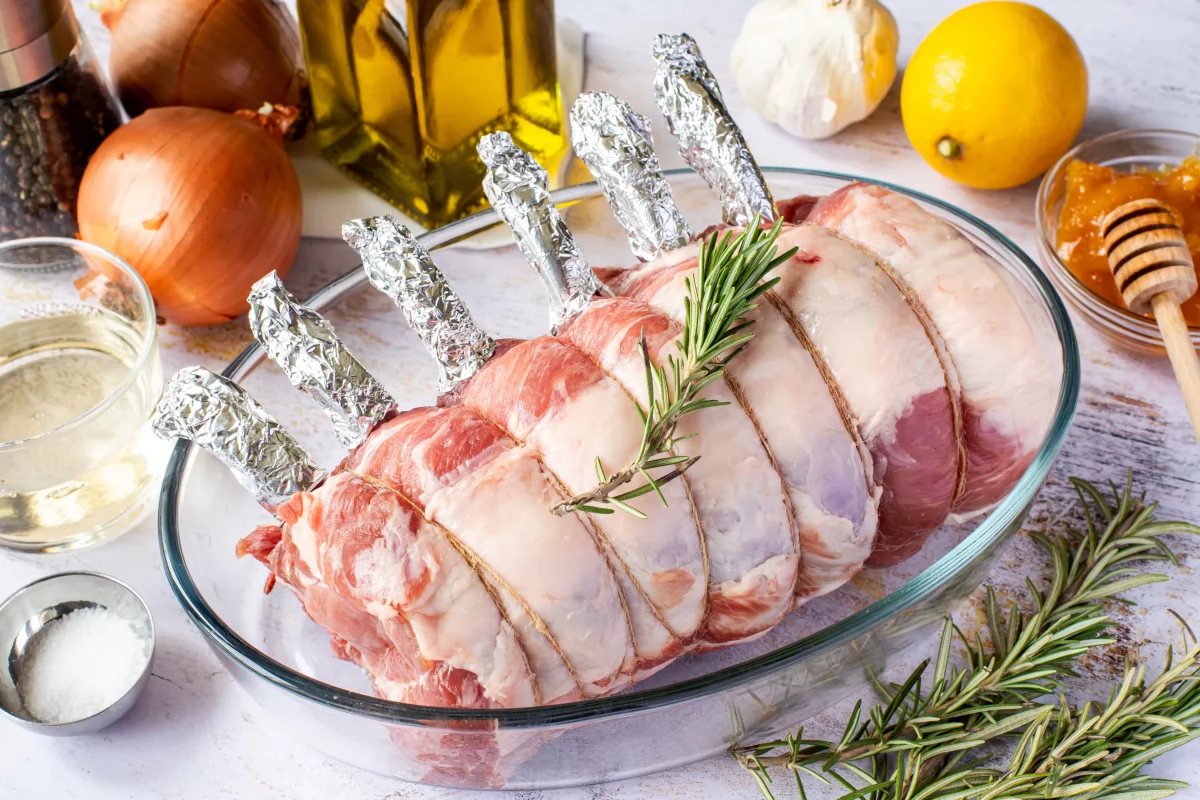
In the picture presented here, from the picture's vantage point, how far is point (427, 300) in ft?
3.76

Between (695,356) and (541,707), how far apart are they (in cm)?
32

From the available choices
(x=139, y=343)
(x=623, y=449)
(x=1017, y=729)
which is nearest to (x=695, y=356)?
(x=623, y=449)

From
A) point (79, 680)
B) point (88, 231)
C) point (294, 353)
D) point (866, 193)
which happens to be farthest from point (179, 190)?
point (866, 193)

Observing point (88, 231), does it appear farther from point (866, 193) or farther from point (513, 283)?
point (866, 193)

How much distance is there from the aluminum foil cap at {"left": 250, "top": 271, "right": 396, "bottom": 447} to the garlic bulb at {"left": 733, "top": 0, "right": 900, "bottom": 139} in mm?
876

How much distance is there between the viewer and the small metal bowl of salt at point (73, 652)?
1.16m

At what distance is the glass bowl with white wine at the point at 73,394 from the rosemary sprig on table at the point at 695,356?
0.65 m

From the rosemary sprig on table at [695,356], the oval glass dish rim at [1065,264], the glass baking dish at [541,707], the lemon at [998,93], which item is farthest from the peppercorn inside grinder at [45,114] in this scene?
the oval glass dish rim at [1065,264]

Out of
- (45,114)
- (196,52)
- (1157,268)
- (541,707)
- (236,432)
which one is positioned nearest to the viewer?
(541,707)

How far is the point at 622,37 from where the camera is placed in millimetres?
1911

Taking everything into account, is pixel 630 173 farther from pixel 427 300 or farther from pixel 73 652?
pixel 73 652

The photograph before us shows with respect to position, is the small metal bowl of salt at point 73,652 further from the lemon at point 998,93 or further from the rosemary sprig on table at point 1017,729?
the lemon at point 998,93

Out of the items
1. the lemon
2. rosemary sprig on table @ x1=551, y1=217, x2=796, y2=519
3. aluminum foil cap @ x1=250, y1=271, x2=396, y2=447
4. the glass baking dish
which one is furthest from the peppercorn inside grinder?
the lemon

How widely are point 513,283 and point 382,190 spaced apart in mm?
300
